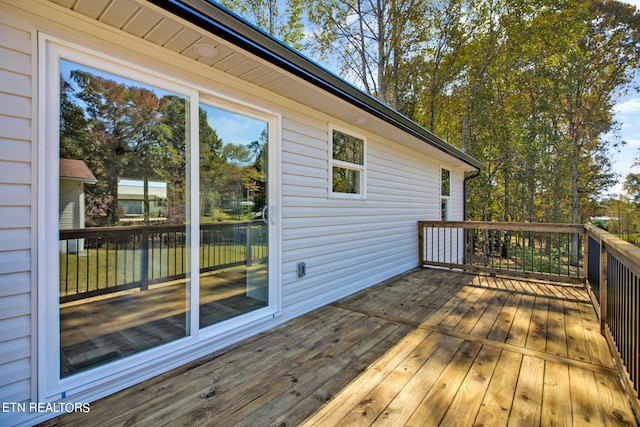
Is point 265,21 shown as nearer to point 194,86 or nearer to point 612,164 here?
point 194,86

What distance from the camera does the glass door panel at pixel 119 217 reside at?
1910 mm

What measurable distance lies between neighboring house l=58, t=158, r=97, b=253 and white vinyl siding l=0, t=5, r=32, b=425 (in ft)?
0.63

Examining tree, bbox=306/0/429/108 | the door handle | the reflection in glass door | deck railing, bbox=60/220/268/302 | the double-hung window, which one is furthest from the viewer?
tree, bbox=306/0/429/108

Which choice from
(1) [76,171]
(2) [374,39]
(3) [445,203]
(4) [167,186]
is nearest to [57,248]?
(1) [76,171]

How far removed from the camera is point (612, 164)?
12.8 metres

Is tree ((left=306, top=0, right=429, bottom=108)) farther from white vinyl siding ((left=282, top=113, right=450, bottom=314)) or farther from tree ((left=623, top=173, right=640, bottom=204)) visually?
tree ((left=623, top=173, right=640, bottom=204))

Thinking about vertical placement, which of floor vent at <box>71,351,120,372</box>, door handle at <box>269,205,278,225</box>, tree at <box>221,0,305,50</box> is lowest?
floor vent at <box>71,351,120,372</box>

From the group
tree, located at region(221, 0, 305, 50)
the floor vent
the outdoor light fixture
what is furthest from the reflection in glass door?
tree, located at region(221, 0, 305, 50)

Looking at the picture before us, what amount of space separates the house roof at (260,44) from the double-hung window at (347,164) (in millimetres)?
623

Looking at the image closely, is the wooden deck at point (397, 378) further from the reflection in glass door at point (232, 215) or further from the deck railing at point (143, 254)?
the deck railing at point (143, 254)

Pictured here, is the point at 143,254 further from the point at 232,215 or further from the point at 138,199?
the point at 232,215

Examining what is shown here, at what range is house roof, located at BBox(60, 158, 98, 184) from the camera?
5.99 feet

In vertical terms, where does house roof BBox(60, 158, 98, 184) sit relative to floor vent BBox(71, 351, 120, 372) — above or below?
above

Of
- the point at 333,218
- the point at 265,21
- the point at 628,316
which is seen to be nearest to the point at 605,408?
the point at 628,316
